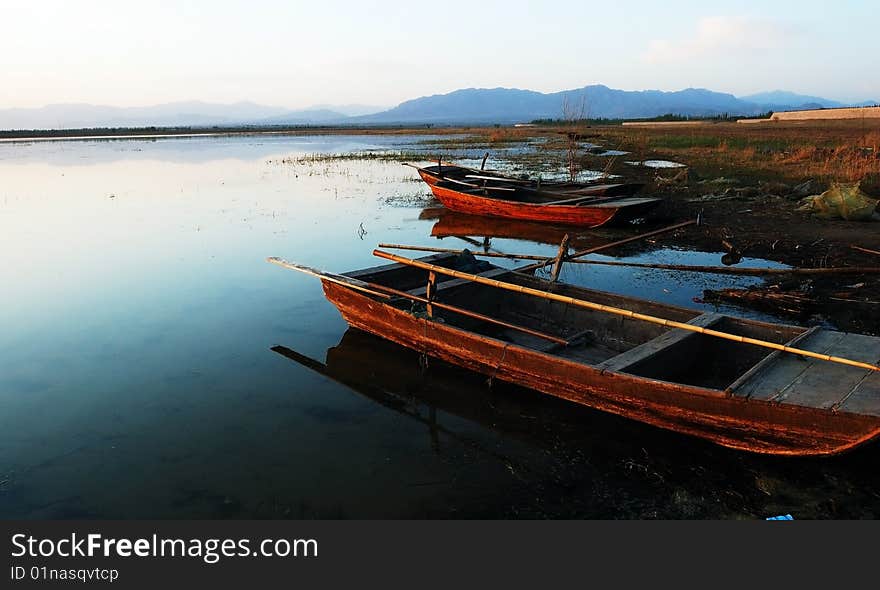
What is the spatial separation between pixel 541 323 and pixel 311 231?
10.0 metres

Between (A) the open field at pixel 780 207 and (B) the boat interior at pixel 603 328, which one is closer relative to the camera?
(B) the boat interior at pixel 603 328

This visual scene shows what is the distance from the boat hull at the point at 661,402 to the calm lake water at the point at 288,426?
0.24 m

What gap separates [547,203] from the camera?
667 inches

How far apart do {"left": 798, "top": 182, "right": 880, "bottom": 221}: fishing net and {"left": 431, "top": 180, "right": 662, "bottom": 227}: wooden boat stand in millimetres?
4007

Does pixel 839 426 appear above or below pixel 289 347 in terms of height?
above

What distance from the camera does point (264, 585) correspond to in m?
4.20

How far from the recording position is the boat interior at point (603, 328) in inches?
253

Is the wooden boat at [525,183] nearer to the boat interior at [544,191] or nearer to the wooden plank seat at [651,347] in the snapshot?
the boat interior at [544,191]

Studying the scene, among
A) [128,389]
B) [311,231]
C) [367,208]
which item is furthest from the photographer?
[367,208]

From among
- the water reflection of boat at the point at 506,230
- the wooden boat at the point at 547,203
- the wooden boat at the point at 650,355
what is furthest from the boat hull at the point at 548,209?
the wooden boat at the point at 650,355

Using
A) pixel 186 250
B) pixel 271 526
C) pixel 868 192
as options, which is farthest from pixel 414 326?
pixel 868 192

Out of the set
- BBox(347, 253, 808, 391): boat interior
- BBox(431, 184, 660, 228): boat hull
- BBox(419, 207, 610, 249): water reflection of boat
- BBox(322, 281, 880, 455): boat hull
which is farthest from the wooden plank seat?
BBox(431, 184, 660, 228): boat hull

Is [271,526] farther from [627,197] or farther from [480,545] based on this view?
[627,197]

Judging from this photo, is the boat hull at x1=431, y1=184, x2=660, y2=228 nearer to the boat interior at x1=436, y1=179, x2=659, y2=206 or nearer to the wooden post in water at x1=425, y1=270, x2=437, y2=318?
the boat interior at x1=436, y1=179, x2=659, y2=206
